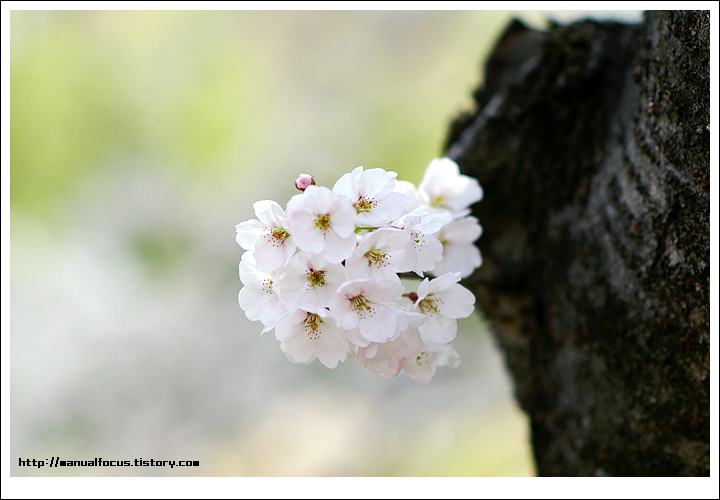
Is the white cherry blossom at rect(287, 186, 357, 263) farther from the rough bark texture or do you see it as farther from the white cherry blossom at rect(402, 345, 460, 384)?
the rough bark texture

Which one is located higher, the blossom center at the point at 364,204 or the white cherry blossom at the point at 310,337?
the blossom center at the point at 364,204

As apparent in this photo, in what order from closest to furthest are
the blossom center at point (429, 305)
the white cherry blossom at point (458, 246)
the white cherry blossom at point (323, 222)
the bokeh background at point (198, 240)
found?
the white cherry blossom at point (323, 222) → the blossom center at point (429, 305) → the white cherry blossom at point (458, 246) → the bokeh background at point (198, 240)

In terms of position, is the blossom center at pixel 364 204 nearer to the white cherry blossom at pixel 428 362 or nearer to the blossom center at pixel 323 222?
the blossom center at pixel 323 222

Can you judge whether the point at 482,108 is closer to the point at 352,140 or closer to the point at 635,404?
the point at 635,404

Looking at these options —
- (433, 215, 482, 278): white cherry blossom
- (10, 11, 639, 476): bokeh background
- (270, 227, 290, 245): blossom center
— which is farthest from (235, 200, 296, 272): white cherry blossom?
(10, 11, 639, 476): bokeh background

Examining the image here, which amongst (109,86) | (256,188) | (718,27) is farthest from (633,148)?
(109,86)

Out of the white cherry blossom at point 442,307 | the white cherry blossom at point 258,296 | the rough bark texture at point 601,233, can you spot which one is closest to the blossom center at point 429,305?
the white cherry blossom at point 442,307

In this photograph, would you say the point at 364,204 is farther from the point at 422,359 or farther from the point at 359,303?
the point at 422,359
